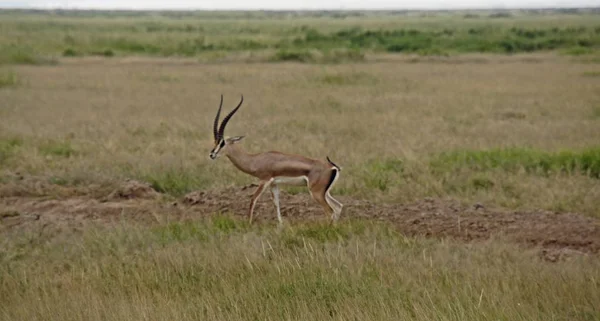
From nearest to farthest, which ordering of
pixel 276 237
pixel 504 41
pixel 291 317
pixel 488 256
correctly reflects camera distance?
1. pixel 291 317
2. pixel 488 256
3. pixel 276 237
4. pixel 504 41

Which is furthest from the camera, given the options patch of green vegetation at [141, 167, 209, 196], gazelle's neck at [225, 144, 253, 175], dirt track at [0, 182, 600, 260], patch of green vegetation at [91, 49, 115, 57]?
patch of green vegetation at [91, 49, 115, 57]

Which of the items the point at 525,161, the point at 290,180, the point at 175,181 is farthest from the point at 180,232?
the point at 525,161

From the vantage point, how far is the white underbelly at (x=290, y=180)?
7965 millimetres

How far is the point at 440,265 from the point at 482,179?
13.4 feet

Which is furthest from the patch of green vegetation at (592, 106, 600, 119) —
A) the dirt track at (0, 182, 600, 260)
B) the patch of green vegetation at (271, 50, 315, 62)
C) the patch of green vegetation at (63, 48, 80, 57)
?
the patch of green vegetation at (63, 48, 80, 57)

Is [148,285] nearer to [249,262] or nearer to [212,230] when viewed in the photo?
[249,262]

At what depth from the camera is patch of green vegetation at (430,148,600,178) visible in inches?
420

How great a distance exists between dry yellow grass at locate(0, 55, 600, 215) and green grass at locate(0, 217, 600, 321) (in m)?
2.57

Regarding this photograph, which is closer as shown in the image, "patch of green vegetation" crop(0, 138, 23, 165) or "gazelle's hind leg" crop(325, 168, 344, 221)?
"gazelle's hind leg" crop(325, 168, 344, 221)

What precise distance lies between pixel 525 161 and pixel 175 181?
14.7ft

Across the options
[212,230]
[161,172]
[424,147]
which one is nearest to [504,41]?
[424,147]

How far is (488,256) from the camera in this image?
6559 mm

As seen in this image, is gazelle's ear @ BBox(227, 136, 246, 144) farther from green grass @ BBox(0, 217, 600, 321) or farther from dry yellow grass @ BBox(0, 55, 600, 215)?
dry yellow grass @ BBox(0, 55, 600, 215)

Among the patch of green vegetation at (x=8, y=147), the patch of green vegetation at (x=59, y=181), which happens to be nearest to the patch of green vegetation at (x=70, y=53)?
the patch of green vegetation at (x=8, y=147)
